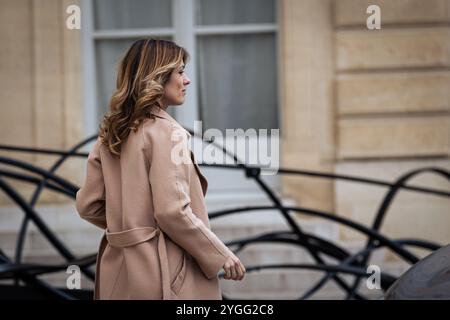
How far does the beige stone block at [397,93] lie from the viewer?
8117 mm

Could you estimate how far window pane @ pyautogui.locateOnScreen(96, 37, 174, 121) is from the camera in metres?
8.63

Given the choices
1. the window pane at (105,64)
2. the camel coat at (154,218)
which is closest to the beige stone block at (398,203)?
the window pane at (105,64)

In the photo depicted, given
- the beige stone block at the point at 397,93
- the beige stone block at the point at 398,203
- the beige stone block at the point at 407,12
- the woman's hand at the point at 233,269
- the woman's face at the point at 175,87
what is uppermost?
the beige stone block at the point at 407,12

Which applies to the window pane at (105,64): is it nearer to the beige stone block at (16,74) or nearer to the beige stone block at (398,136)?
the beige stone block at (16,74)

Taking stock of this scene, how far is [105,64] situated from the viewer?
28.4 ft

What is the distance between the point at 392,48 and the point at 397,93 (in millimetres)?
427

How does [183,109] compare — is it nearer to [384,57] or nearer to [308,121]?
[308,121]

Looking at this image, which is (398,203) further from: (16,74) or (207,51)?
(16,74)

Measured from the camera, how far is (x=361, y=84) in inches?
319

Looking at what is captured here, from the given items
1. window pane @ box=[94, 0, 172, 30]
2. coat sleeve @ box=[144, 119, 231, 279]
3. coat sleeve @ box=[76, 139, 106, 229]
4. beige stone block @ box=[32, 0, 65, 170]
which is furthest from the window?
coat sleeve @ box=[144, 119, 231, 279]

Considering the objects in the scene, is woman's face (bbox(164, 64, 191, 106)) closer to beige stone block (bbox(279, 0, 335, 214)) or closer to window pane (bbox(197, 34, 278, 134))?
beige stone block (bbox(279, 0, 335, 214))

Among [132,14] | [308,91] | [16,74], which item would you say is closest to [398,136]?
[308,91]

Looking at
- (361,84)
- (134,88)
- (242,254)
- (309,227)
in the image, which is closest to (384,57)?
(361,84)

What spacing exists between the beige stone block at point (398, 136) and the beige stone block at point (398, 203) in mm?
143
